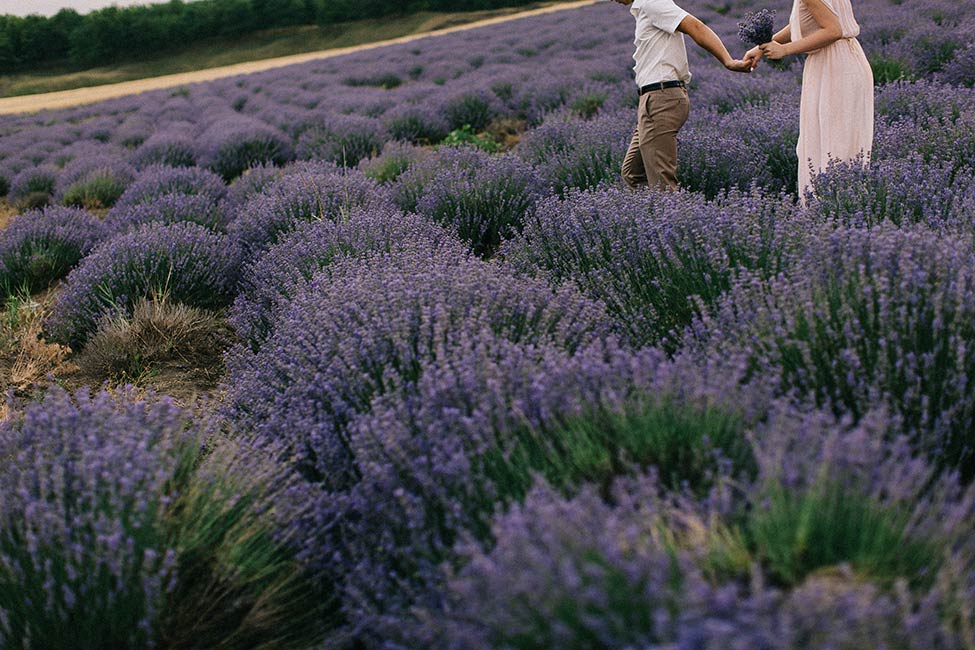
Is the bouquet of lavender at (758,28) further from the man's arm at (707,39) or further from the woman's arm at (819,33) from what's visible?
the woman's arm at (819,33)

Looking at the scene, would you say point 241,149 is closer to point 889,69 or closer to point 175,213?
point 175,213

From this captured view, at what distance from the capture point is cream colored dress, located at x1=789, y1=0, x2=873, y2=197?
137 inches

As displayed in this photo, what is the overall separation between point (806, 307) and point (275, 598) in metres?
1.36

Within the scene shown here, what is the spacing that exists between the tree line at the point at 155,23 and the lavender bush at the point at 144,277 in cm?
2997

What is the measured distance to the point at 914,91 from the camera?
5.01 meters

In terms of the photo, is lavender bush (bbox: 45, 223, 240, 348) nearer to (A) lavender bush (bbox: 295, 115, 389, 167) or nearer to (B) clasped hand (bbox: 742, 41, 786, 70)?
(B) clasped hand (bbox: 742, 41, 786, 70)

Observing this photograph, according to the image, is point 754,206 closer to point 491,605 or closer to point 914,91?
point 491,605

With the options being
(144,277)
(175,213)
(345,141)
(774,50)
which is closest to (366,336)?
(144,277)

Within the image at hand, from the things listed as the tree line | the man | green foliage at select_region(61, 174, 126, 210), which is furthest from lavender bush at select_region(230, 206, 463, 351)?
the tree line

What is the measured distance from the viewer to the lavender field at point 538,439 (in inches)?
43.1

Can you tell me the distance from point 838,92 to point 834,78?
0.22ft

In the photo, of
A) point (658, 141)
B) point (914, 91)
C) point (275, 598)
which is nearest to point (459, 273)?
point (275, 598)

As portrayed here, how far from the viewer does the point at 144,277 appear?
159 inches

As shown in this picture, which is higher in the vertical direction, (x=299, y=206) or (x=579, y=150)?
(x=579, y=150)
